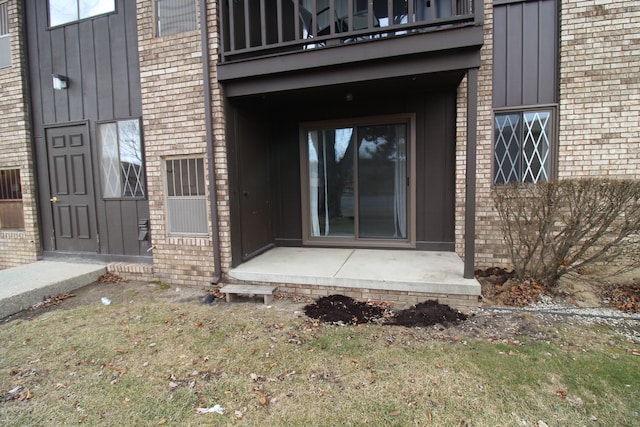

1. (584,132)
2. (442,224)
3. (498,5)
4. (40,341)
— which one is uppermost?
(498,5)

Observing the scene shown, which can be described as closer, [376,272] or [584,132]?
[376,272]

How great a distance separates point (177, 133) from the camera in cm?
439

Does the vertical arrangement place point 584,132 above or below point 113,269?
above

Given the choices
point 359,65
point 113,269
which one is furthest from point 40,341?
→ point 359,65

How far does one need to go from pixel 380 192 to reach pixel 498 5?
3035mm

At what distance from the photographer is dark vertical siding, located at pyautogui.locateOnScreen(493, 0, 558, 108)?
4430 mm

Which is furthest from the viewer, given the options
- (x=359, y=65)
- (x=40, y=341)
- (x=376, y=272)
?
(x=376, y=272)

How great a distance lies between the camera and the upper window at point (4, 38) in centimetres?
559

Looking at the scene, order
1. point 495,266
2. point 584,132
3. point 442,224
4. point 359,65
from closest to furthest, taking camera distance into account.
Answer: point 359,65 < point 584,132 < point 495,266 < point 442,224

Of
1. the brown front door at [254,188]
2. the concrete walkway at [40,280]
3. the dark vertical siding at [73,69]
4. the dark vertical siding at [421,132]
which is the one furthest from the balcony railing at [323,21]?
the concrete walkway at [40,280]

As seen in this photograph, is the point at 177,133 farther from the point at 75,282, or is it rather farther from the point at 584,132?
the point at 584,132

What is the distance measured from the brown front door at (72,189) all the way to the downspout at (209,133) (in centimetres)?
255

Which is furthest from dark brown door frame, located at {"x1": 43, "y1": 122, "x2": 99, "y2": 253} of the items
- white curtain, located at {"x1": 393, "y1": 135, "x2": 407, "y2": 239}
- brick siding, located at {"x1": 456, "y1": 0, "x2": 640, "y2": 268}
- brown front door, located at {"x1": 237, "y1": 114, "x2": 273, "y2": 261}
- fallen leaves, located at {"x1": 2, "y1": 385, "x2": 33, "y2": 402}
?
brick siding, located at {"x1": 456, "y1": 0, "x2": 640, "y2": 268}

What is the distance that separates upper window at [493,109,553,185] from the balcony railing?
1701mm
